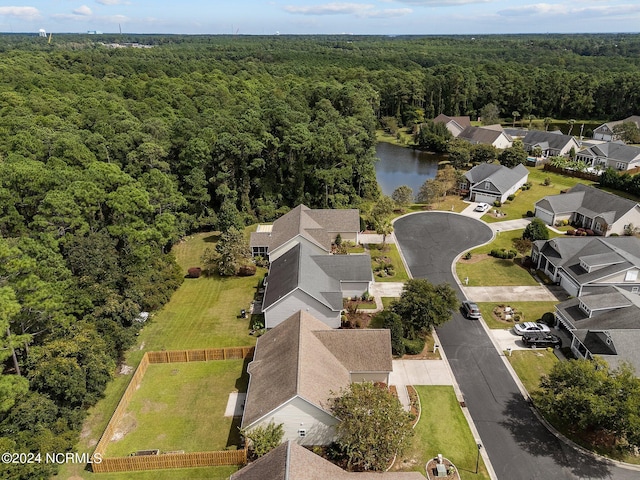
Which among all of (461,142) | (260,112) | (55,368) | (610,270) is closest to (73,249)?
(55,368)

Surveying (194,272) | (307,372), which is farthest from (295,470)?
(194,272)

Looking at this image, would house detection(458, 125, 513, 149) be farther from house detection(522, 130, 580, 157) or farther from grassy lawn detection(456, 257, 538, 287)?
grassy lawn detection(456, 257, 538, 287)

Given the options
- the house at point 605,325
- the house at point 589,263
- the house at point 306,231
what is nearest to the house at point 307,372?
the house at point 605,325

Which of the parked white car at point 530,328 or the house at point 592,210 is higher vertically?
the house at point 592,210

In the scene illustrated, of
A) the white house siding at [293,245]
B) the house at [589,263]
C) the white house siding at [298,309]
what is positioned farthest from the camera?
the white house siding at [293,245]

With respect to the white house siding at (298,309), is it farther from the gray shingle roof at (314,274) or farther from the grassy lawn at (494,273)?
the grassy lawn at (494,273)

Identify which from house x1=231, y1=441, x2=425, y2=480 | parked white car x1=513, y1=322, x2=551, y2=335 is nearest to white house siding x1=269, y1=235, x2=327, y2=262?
parked white car x1=513, y1=322, x2=551, y2=335
